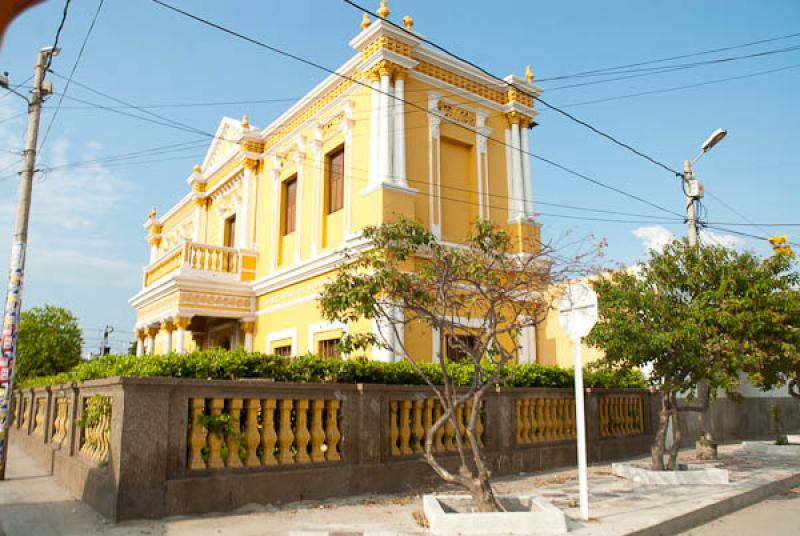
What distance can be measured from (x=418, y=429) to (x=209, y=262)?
10.8 meters

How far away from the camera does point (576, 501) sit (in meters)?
7.54

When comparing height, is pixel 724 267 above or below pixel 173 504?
above

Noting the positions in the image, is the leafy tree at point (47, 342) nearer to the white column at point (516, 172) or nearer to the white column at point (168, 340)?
the white column at point (168, 340)

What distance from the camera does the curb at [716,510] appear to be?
645 cm

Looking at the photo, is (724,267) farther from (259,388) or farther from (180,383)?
(180,383)

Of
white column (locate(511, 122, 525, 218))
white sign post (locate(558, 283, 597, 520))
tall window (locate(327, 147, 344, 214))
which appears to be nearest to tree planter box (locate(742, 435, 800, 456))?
white column (locate(511, 122, 525, 218))

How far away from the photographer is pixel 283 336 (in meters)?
16.4

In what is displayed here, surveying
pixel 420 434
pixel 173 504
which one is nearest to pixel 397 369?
pixel 420 434

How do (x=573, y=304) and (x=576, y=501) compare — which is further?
(x=576, y=501)

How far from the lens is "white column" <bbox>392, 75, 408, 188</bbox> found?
1398cm

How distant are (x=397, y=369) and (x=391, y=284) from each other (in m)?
2.31

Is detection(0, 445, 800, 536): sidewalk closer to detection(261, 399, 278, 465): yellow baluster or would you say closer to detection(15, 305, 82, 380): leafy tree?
detection(261, 399, 278, 465): yellow baluster

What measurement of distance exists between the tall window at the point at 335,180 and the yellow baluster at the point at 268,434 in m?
9.24

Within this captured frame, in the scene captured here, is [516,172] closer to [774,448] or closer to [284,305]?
[284,305]
